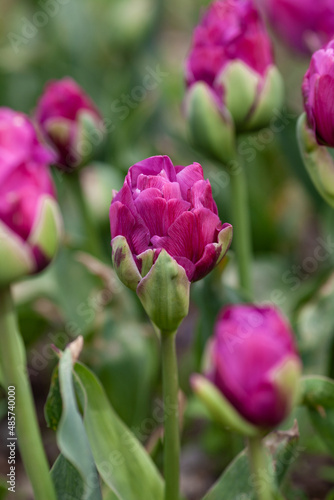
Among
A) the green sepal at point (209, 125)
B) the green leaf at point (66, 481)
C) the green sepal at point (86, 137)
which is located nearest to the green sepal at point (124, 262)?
the green leaf at point (66, 481)

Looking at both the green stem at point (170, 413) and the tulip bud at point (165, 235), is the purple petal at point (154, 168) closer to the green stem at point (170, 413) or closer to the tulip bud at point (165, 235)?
the tulip bud at point (165, 235)

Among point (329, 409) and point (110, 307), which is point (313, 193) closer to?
point (110, 307)

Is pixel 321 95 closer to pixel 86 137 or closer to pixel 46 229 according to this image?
pixel 46 229

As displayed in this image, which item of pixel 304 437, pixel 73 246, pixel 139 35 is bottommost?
pixel 304 437

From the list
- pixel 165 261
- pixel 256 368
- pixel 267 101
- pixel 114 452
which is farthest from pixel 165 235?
pixel 267 101

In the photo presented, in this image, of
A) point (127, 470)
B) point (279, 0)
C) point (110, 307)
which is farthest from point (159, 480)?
point (279, 0)
